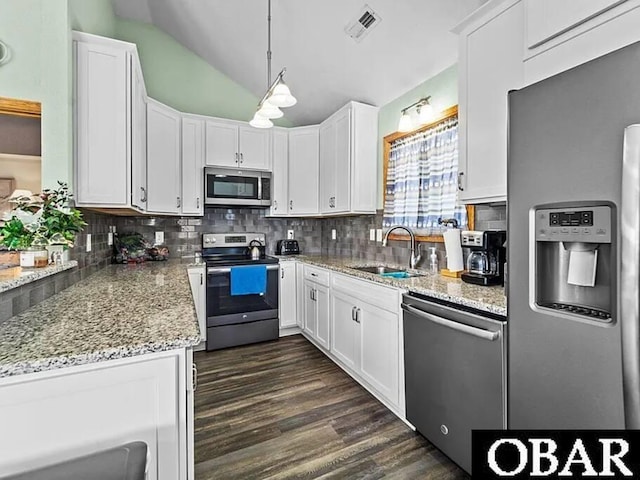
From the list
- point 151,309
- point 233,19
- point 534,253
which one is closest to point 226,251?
point 233,19

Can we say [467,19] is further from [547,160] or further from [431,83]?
[547,160]

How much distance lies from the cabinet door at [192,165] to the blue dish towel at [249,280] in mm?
790

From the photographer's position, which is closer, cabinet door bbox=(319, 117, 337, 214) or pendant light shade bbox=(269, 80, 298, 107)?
pendant light shade bbox=(269, 80, 298, 107)

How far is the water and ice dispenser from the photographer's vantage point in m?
0.98

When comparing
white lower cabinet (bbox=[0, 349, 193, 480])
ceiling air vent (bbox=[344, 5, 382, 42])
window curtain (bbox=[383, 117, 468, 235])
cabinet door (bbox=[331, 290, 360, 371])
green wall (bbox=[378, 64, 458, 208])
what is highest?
ceiling air vent (bbox=[344, 5, 382, 42])

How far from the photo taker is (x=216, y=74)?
399cm

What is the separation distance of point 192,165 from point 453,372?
3.06m

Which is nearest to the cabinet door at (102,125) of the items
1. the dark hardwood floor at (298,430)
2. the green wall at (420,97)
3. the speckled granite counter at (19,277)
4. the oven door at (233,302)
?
the speckled granite counter at (19,277)

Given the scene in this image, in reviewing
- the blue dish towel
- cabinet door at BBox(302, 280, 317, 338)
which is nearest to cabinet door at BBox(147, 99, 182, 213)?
the blue dish towel

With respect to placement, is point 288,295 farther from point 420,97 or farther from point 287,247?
point 420,97

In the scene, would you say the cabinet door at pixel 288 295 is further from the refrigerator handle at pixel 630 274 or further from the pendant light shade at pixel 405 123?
the refrigerator handle at pixel 630 274

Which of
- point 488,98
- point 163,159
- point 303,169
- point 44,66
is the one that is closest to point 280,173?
point 303,169

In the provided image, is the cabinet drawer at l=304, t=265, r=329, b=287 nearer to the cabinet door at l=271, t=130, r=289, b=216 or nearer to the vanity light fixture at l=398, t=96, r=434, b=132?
the cabinet door at l=271, t=130, r=289, b=216

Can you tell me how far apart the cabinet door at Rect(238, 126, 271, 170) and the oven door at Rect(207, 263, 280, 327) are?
1173mm
